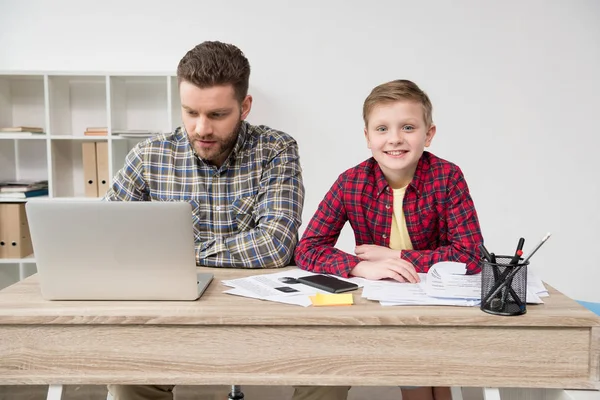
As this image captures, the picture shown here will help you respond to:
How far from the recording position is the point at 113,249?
3.64 feet

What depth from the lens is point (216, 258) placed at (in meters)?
1.57

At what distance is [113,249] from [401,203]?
2.98 feet

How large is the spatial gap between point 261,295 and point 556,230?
3.00m

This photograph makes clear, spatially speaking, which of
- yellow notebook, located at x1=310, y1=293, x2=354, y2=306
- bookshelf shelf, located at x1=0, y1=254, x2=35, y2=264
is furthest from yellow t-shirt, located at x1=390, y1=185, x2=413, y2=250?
bookshelf shelf, located at x1=0, y1=254, x2=35, y2=264

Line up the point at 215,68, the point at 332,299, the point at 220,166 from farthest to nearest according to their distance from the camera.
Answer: the point at 220,166 → the point at 215,68 → the point at 332,299

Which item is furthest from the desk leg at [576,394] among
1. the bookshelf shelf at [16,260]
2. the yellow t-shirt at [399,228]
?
the bookshelf shelf at [16,260]

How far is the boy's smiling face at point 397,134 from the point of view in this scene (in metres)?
1.59

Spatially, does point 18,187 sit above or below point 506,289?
above

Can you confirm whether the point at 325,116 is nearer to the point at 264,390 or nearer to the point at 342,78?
the point at 342,78

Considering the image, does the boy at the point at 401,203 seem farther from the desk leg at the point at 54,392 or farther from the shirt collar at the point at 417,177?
the desk leg at the point at 54,392

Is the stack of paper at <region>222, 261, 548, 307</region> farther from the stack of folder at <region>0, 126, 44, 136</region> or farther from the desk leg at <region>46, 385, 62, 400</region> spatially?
the stack of folder at <region>0, 126, 44, 136</region>

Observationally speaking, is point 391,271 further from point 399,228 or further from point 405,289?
point 399,228

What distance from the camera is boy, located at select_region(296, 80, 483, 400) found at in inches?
60.7

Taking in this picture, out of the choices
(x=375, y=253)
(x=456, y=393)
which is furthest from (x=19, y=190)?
(x=456, y=393)
